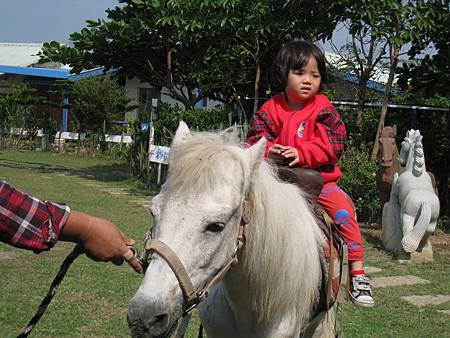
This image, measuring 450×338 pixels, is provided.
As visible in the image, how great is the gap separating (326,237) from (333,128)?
60cm

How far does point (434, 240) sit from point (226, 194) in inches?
296

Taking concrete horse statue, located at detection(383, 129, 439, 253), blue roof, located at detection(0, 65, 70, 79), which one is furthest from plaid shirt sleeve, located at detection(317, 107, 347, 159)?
blue roof, located at detection(0, 65, 70, 79)

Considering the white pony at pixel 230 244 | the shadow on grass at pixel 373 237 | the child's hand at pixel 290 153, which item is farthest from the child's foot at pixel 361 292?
the shadow on grass at pixel 373 237

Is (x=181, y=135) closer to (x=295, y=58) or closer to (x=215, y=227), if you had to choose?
(x=215, y=227)

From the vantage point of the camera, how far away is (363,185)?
31.2 ft

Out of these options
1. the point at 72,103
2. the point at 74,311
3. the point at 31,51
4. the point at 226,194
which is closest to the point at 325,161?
the point at 226,194

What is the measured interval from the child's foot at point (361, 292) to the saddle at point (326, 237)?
17 cm

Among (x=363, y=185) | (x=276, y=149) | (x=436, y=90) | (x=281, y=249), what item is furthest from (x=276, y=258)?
(x=436, y=90)

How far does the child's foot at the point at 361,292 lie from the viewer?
2994 millimetres

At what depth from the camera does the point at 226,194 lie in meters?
1.95

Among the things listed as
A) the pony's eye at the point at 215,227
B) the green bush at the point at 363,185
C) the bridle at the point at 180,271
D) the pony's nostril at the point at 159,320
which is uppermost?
the pony's eye at the point at 215,227

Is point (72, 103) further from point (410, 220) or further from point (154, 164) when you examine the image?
point (410, 220)

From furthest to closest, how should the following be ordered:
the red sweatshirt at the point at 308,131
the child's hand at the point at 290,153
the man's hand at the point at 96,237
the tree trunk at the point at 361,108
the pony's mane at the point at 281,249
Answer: the tree trunk at the point at 361,108 → the red sweatshirt at the point at 308,131 → the child's hand at the point at 290,153 → the pony's mane at the point at 281,249 → the man's hand at the point at 96,237

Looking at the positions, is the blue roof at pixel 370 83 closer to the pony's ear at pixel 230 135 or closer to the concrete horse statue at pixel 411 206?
the concrete horse statue at pixel 411 206
